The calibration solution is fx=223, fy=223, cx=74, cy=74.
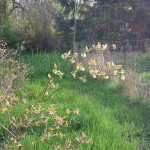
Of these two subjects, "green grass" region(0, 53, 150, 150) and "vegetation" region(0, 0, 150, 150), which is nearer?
"vegetation" region(0, 0, 150, 150)

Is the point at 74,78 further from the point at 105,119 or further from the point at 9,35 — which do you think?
the point at 9,35

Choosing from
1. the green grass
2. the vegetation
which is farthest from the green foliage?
the green grass

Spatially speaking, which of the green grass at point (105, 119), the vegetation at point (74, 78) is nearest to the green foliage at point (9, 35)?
the vegetation at point (74, 78)

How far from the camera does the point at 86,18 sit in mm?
11766

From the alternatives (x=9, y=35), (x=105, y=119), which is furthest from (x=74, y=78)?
(x=9, y=35)

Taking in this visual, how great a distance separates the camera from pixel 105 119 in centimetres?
300

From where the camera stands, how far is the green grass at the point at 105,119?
2426mm

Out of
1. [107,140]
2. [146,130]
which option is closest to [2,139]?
[107,140]

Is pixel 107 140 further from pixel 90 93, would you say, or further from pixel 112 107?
pixel 90 93

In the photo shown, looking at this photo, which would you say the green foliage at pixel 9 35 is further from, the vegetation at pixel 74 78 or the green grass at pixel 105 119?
the green grass at pixel 105 119

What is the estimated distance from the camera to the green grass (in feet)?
7.96

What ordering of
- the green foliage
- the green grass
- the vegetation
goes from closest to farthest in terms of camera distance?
the vegetation
the green grass
the green foliage

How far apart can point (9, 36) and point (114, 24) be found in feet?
18.3

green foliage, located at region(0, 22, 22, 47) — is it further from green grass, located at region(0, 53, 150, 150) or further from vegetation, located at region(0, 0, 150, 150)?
green grass, located at region(0, 53, 150, 150)
